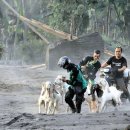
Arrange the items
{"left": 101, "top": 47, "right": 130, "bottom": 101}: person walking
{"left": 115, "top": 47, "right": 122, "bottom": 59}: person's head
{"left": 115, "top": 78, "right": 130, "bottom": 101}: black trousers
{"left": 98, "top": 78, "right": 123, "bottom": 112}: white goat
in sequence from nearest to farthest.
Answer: {"left": 98, "top": 78, "right": 123, "bottom": 112}: white goat
{"left": 115, "top": 47, "right": 122, "bottom": 59}: person's head
{"left": 101, "top": 47, "right": 130, "bottom": 101}: person walking
{"left": 115, "top": 78, "right": 130, "bottom": 101}: black trousers

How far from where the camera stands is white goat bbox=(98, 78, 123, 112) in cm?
1303

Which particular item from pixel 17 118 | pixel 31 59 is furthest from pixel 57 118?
pixel 31 59

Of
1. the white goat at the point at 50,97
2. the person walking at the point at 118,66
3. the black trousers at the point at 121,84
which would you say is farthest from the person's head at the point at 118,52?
the white goat at the point at 50,97

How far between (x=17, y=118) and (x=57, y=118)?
0.86m

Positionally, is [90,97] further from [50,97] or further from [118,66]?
[118,66]

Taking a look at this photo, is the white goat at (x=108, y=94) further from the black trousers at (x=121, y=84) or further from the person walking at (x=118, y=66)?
the black trousers at (x=121, y=84)

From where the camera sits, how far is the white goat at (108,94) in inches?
513

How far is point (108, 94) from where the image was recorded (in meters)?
13.0

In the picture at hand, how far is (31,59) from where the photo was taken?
41844mm

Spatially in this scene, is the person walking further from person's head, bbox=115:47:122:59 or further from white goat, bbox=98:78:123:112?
white goat, bbox=98:78:123:112

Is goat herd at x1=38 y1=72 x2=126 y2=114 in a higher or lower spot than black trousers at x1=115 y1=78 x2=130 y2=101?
lower

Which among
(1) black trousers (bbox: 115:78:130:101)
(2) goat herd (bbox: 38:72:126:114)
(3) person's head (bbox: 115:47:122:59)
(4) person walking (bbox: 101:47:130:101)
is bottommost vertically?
(2) goat herd (bbox: 38:72:126:114)

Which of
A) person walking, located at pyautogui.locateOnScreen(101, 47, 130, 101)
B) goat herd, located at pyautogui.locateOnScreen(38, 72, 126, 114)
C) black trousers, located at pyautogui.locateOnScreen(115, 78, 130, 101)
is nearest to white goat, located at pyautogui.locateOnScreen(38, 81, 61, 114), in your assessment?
goat herd, located at pyautogui.locateOnScreen(38, 72, 126, 114)

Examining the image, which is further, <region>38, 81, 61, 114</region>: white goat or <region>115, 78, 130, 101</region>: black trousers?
<region>115, 78, 130, 101</region>: black trousers
